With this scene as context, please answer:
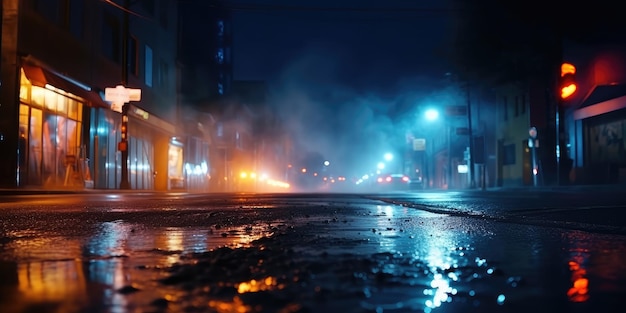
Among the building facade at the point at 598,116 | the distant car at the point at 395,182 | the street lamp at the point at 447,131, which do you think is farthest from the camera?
the distant car at the point at 395,182

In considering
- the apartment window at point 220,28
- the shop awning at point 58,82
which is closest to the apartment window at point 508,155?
the apartment window at point 220,28

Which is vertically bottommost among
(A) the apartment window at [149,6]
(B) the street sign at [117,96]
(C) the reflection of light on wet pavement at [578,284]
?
(C) the reflection of light on wet pavement at [578,284]

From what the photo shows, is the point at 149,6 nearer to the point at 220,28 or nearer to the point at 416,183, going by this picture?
the point at 220,28

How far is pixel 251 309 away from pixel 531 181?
34330mm

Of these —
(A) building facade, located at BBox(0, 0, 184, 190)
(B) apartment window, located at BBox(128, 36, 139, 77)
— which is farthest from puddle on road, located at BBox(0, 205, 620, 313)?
(B) apartment window, located at BBox(128, 36, 139, 77)

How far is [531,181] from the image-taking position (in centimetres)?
3425

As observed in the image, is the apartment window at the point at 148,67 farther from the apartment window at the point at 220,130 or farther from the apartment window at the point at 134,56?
the apartment window at the point at 220,130

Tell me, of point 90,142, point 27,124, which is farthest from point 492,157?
point 27,124

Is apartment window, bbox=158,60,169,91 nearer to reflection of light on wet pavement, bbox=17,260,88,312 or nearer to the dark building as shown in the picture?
the dark building

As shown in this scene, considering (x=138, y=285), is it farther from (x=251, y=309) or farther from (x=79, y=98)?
(x=79, y=98)

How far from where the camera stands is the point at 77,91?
Result: 71.5 feet

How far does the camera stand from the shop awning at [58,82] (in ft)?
61.7

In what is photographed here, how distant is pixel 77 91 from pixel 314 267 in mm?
20607

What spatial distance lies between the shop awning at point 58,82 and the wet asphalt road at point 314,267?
48.1ft
